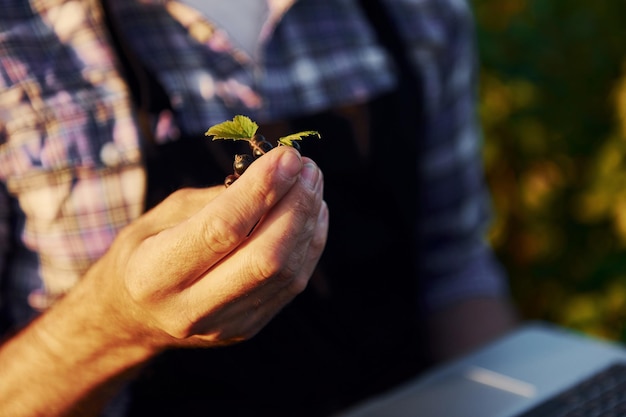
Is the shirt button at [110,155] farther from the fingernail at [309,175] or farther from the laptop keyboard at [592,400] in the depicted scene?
the laptop keyboard at [592,400]

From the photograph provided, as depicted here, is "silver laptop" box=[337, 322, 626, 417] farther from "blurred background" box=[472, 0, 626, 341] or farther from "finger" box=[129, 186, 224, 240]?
"blurred background" box=[472, 0, 626, 341]

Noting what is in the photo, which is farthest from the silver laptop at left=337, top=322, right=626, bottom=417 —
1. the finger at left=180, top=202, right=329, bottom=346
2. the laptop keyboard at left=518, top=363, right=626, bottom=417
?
the finger at left=180, top=202, right=329, bottom=346

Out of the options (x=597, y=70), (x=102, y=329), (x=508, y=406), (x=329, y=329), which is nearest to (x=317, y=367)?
(x=329, y=329)

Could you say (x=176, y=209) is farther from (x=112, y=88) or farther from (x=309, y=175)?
(x=112, y=88)

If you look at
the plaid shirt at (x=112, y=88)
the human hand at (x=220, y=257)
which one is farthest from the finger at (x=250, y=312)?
the plaid shirt at (x=112, y=88)

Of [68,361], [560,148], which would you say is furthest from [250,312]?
[560,148]

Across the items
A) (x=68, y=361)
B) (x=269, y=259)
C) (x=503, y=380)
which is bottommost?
(x=503, y=380)
